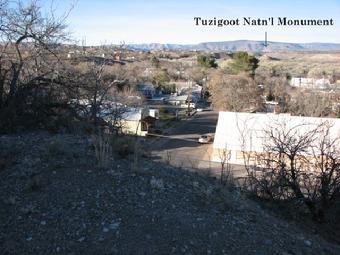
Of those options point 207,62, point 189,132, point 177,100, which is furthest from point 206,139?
point 207,62

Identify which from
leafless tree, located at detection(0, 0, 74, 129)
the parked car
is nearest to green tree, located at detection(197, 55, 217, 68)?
the parked car

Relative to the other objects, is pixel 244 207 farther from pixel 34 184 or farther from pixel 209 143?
pixel 209 143

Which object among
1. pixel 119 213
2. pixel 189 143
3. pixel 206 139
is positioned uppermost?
pixel 119 213

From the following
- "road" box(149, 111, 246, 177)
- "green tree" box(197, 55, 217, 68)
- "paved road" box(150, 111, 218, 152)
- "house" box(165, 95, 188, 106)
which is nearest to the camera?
"road" box(149, 111, 246, 177)

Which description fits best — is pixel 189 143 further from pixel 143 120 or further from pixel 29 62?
pixel 29 62

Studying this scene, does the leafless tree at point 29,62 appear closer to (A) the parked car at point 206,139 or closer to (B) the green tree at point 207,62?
(A) the parked car at point 206,139

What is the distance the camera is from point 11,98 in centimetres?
719

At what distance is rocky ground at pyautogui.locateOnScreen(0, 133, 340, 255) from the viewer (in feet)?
12.3

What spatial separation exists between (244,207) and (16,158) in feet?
8.54

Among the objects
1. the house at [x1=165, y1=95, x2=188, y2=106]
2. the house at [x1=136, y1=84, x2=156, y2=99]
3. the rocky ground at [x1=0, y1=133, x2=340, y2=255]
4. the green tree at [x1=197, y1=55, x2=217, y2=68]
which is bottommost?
the house at [x1=165, y1=95, x2=188, y2=106]

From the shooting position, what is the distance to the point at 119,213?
13.6 ft

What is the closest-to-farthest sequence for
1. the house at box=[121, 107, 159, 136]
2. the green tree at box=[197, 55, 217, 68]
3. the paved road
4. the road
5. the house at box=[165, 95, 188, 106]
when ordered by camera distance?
the road
the house at box=[121, 107, 159, 136]
the paved road
the house at box=[165, 95, 188, 106]
the green tree at box=[197, 55, 217, 68]

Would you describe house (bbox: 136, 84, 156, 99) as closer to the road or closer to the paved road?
the paved road

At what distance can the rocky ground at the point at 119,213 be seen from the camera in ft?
12.3
